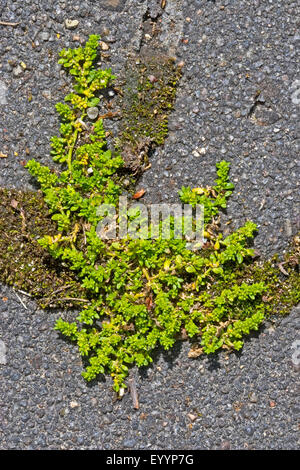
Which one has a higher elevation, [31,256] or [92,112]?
[92,112]

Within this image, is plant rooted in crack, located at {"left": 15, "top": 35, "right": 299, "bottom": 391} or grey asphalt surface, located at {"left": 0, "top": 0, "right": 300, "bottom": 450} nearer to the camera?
plant rooted in crack, located at {"left": 15, "top": 35, "right": 299, "bottom": 391}

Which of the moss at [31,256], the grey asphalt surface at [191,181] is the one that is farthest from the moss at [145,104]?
the moss at [31,256]

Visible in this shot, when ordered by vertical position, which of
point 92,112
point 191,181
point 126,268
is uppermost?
point 92,112

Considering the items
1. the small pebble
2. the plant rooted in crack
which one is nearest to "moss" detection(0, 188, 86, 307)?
the plant rooted in crack

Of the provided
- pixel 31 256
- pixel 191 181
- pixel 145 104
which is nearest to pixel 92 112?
pixel 145 104

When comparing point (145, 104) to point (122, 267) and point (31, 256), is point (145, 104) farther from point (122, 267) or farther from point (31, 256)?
point (31, 256)

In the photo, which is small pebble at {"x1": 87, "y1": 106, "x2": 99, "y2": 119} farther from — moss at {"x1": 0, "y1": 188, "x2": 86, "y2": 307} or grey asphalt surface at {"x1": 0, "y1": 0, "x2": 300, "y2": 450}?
moss at {"x1": 0, "y1": 188, "x2": 86, "y2": 307}

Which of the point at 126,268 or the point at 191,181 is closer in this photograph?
the point at 126,268
